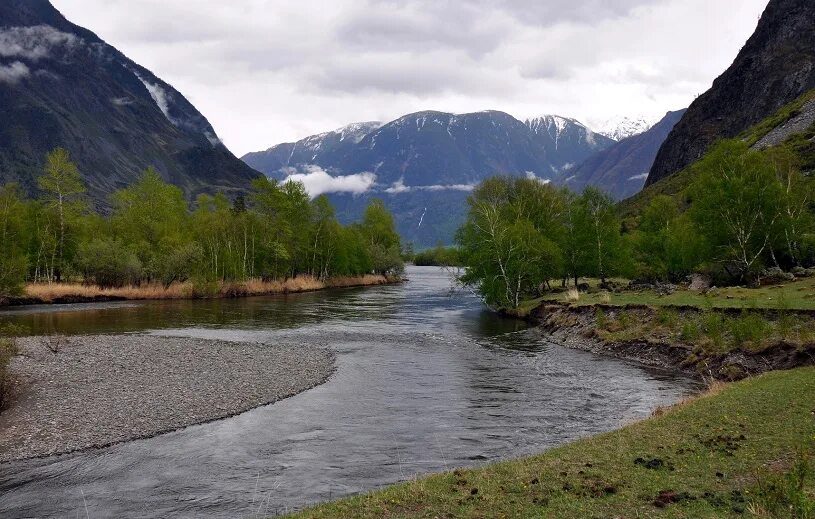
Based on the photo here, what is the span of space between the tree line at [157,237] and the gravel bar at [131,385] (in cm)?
4213

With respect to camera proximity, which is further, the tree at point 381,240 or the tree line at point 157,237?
the tree at point 381,240

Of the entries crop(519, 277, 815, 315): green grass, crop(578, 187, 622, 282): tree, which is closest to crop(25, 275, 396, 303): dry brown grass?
crop(578, 187, 622, 282): tree

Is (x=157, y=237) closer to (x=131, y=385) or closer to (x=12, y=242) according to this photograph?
(x=12, y=242)

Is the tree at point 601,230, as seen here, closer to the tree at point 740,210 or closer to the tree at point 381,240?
the tree at point 740,210

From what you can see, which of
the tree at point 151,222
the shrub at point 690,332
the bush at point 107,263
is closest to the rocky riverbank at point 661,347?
the shrub at point 690,332

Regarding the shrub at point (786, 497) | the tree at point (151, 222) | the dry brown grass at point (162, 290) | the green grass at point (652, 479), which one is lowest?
the green grass at point (652, 479)

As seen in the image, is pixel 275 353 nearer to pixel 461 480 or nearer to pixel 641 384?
pixel 641 384

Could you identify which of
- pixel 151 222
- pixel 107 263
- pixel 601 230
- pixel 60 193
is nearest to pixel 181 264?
pixel 107 263

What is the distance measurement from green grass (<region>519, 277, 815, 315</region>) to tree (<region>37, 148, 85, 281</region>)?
77.5 metres

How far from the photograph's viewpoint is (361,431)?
23609 millimetres

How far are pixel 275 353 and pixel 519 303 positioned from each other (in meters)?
41.7

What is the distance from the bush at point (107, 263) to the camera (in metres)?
82.0

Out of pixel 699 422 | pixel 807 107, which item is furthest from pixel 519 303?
pixel 807 107

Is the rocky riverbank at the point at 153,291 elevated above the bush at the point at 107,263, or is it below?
below
